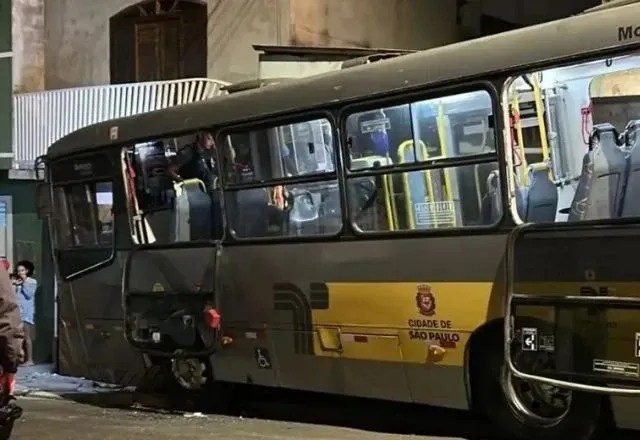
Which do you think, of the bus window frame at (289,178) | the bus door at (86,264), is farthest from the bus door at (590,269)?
the bus door at (86,264)

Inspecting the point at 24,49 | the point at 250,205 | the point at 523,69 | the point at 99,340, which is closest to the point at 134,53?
the point at 24,49

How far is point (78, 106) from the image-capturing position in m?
18.0

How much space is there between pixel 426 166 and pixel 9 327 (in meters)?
3.30

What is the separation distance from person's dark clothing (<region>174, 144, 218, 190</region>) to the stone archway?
8.24 m

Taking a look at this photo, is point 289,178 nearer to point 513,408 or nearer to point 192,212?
point 192,212

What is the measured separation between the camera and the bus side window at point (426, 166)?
7.79m

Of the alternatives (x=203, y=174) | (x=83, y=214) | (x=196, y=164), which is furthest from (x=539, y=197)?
(x=83, y=214)

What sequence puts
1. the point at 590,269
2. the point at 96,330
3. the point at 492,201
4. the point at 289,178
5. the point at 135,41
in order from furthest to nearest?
1. the point at 135,41
2. the point at 96,330
3. the point at 289,178
4. the point at 492,201
5. the point at 590,269

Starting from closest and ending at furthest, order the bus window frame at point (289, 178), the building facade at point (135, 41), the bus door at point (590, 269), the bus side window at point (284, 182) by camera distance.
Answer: the bus door at point (590, 269)
the bus window frame at point (289, 178)
the bus side window at point (284, 182)
the building facade at point (135, 41)

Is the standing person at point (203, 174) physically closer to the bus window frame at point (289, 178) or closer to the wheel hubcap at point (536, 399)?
the bus window frame at point (289, 178)

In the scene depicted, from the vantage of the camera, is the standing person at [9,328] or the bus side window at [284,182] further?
the bus side window at [284,182]

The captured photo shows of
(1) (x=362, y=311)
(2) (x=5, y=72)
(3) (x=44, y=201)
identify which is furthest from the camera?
(2) (x=5, y=72)

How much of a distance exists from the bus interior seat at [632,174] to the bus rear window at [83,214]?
6005 mm

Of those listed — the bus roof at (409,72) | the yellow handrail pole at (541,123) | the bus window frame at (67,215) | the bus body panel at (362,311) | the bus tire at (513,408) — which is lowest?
the bus tire at (513,408)
